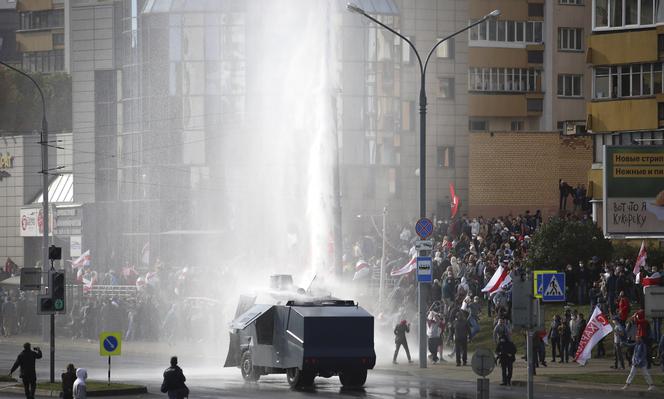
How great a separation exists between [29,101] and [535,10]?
132 feet

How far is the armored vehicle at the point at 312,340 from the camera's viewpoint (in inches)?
1415

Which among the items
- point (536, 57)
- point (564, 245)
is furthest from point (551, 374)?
point (536, 57)

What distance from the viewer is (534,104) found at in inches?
3376

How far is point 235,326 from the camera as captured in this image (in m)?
40.3

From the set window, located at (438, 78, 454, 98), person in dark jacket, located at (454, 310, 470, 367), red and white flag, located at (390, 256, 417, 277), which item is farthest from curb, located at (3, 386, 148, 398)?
window, located at (438, 78, 454, 98)

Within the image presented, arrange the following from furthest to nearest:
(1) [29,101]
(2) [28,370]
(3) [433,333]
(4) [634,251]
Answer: (1) [29,101], (4) [634,251], (3) [433,333], (2) [28,370]

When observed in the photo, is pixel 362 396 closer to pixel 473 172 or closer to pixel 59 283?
pixel 59 283

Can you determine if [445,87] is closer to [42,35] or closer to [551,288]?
[42,35]

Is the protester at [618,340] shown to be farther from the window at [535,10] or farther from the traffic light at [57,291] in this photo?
the window at [535,10]

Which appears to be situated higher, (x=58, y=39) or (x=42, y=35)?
(x=42, y=35)

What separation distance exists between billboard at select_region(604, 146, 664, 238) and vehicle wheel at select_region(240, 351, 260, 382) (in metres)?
16.7

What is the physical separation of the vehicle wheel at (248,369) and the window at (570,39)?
50.0 metres

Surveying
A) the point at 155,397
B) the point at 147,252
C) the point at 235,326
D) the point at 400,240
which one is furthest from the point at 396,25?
the point at 155,397

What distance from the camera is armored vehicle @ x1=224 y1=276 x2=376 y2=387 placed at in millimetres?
35938
